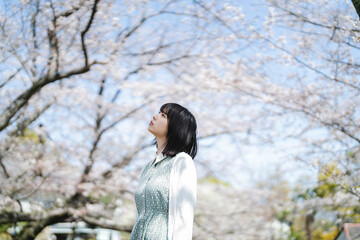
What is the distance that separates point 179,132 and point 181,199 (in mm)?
381

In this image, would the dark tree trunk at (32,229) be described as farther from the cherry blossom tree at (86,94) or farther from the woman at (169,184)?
the woman at (169,184)

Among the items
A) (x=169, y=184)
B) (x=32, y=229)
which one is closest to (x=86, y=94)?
(x=32, y=229)

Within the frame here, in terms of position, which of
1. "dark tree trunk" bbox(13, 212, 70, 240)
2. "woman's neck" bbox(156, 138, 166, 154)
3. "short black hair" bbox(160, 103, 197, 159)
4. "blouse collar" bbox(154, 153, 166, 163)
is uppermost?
"short black hair" bbox(160, 103, 197, 159)

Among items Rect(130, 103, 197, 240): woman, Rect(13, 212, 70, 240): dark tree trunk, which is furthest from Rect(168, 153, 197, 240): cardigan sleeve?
Rect(13, 212, 70, 240): dark tree trunk

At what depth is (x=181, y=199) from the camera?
4.51 feet

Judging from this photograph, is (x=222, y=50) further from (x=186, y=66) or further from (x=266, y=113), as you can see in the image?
(x=266, y=113)

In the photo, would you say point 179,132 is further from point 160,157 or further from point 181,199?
point 181,199

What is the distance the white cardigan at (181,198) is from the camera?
4.31ft

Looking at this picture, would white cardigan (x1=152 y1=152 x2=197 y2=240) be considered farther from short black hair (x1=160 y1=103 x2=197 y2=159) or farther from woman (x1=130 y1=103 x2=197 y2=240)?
short black hair (x1=160 y1=103 x2=197 y2=159)

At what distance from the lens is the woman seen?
1350 mm

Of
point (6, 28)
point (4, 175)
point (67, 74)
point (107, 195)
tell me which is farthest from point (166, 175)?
point (107, 195)

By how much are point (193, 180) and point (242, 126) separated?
542cm

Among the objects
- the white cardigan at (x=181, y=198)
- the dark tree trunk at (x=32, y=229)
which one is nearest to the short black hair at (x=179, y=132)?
the white cardigan at (x=181, y=198)

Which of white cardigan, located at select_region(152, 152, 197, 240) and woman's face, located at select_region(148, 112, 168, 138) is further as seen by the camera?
woman's face, located at select_region(148, 112, 168, 138)
